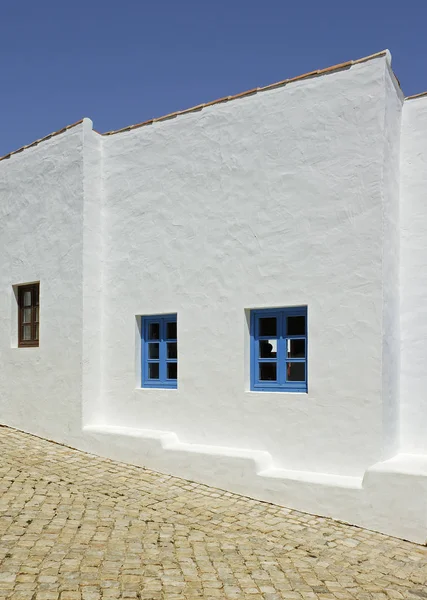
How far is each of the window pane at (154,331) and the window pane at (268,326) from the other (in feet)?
5.83

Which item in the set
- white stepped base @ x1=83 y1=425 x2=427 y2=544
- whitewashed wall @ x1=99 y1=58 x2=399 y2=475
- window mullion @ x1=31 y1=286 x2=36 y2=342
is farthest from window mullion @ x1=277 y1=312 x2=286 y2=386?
window mullion @ x1=31 y1=286 x2=36 y2=342

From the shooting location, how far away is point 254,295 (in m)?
7.96

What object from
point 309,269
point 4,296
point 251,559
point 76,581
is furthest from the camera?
point 4,296

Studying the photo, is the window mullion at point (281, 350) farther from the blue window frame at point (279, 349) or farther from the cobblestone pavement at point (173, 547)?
the cobblestone pavement at point (173, 547)

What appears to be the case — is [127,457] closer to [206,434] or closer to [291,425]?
Answer: [206,434]

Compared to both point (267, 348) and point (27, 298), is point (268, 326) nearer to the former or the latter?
point (267, 348)

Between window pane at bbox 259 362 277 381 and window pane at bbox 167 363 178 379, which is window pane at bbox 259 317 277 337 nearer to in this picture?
window pane at bbox 259 362 277 381

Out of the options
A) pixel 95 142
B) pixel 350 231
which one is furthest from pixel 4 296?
pixel 350 231

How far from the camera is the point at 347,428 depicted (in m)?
7.17

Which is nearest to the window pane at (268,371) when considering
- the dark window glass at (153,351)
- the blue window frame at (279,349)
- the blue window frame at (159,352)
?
the blue window frame at (279,349)

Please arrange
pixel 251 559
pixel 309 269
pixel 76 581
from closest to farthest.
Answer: pixel 76 581 < pixel 251 559 < pixel 309 269

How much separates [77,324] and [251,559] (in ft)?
16.1

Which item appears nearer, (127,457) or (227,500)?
(227,500)

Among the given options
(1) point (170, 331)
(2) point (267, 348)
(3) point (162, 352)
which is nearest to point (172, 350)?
(3) point (162, 352)
